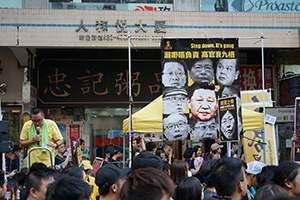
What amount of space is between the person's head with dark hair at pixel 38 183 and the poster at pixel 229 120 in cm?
422

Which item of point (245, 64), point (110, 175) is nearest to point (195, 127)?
point (110, 175)

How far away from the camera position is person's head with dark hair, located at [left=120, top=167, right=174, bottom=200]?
74.8 inches

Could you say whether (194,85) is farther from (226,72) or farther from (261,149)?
(261,149)

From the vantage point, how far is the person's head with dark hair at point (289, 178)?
350 cm

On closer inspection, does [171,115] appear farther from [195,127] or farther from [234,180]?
[234,180]

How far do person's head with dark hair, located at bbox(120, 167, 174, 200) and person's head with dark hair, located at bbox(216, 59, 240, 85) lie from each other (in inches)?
250

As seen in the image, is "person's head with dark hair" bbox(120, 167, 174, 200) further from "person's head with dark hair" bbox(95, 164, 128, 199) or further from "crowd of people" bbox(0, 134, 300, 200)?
"person's head with dark hair" bbox(95, 164, 128, 199)

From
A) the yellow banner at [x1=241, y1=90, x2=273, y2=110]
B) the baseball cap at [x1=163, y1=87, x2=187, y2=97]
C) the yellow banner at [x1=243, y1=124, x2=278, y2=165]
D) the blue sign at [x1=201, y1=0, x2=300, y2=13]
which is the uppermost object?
the blue sign at [x1=201, y1=0, x2=300, y2=13]

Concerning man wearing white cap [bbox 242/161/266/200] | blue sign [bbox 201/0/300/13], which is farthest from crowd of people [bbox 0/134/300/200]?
blue sign [bbox 201/0/300/13]

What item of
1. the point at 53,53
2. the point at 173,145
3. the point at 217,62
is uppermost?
the point at 53,53

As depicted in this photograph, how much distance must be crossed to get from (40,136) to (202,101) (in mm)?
3915

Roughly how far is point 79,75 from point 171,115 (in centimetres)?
608

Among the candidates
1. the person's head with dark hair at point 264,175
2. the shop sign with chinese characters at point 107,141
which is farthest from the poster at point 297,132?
the shop sign with chinese characters at point 107,141

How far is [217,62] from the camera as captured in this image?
8125 mm
